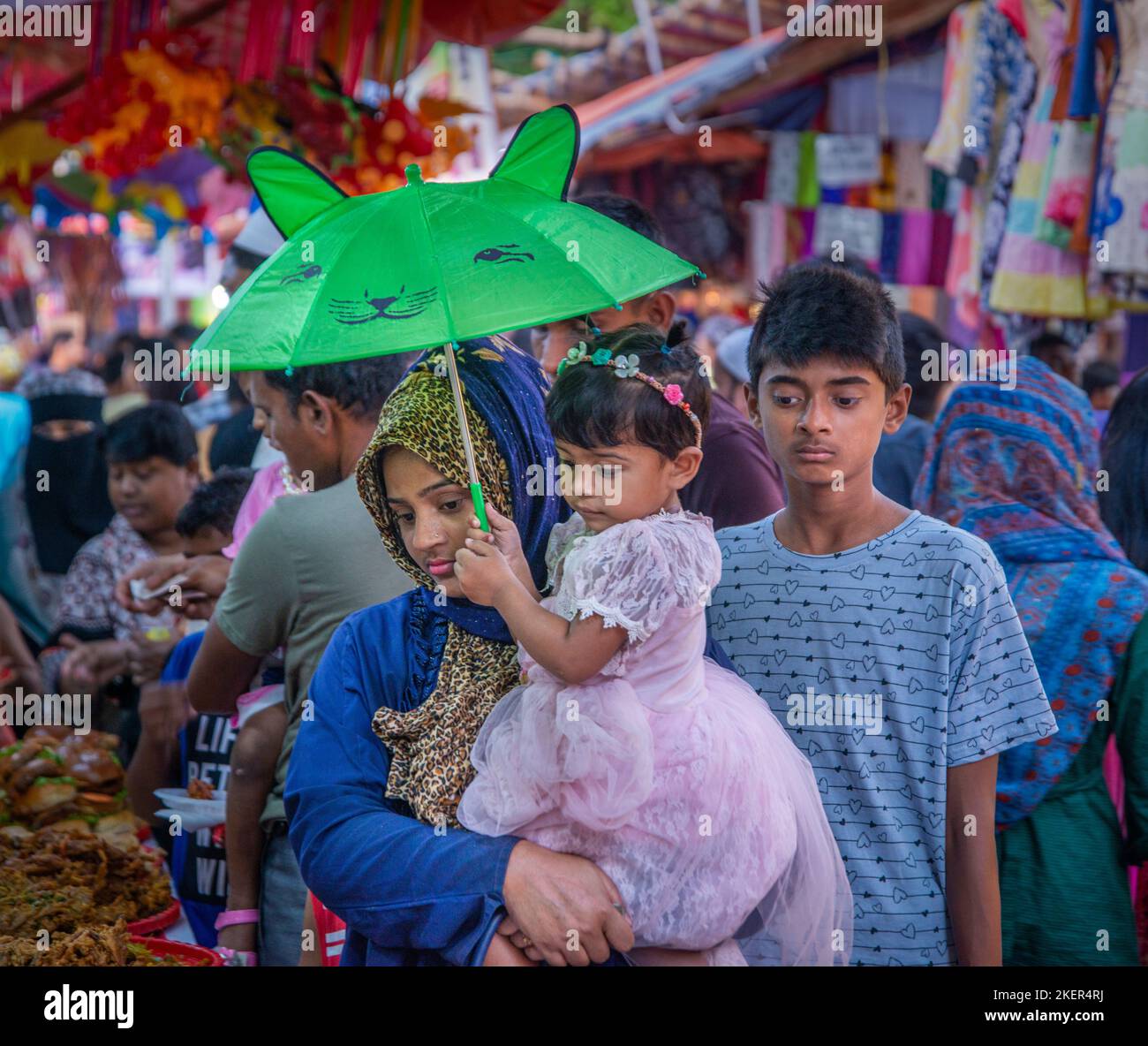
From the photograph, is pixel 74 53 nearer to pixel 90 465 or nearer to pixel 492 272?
pixel 90 465

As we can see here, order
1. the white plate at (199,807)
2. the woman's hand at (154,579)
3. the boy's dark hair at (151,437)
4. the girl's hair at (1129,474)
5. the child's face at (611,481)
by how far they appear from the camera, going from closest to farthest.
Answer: the child's face at (611,481)
the girl's hair at (1129,474)
the white plate at (199,807)
the woman's hand at (154,579)
the boy's dark hair at (151,437)

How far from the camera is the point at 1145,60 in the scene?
467 centimetres

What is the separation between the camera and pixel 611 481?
2.29 meters

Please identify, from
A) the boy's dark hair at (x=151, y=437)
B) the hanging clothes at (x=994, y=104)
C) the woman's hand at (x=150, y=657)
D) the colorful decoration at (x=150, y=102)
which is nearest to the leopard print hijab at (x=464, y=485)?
the woman's hand at (x=150, y=657)

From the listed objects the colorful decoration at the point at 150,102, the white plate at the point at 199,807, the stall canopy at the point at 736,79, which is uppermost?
the stall canopy at the point at 736,79

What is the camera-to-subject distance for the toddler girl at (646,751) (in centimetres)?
210

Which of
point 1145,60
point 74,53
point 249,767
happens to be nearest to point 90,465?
point 74,53

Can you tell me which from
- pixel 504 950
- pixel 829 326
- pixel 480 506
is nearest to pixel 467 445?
pixel 480 506

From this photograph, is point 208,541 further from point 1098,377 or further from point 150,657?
point 1098,377

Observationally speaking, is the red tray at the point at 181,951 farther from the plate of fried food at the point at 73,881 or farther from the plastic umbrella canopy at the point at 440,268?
the plastic umbrella canopy at the point at 440,268

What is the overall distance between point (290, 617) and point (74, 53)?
616 centimetres

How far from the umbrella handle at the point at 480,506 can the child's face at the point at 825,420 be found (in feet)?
2.00

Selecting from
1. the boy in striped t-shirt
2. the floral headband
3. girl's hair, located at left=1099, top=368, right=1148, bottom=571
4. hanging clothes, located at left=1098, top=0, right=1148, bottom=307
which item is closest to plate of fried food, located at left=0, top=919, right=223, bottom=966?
the boy in striped t-shirt

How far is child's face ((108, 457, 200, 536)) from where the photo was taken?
497 centimetres
